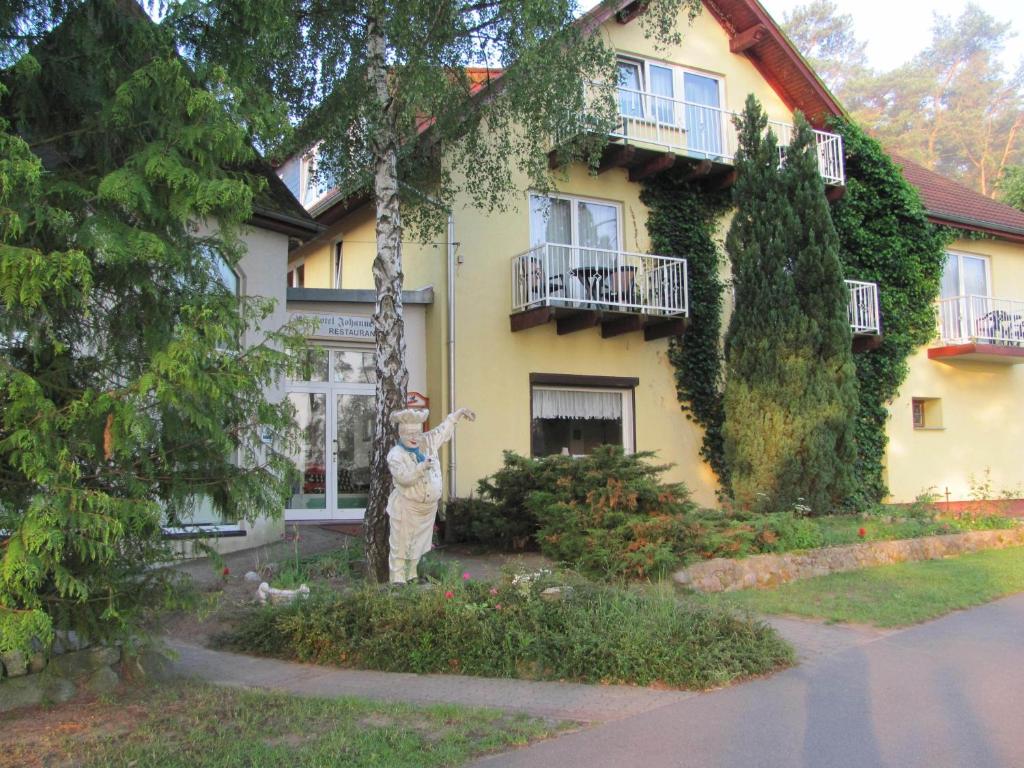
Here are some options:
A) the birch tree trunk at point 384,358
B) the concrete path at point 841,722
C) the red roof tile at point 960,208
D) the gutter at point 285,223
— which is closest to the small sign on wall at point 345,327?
the gutter at point 285,223

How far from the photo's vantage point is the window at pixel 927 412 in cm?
1919

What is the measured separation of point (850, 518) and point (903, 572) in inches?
110

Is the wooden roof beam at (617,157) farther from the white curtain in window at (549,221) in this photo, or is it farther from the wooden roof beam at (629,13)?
the wooden roof beam at (629,13)

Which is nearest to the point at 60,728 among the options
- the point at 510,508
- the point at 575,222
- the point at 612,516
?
the point at 612,516

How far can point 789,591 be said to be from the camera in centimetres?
926

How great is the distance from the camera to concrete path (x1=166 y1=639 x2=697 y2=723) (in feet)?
17.9

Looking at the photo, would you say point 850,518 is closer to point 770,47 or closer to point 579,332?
point 579,332

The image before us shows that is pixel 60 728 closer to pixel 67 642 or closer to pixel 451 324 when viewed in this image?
pixel 67 642

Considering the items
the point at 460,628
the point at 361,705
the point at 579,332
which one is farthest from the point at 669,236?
the point at 361,705

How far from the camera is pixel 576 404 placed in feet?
50.1

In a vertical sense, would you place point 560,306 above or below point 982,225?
below

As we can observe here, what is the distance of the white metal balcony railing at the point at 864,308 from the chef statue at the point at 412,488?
36.3 ft

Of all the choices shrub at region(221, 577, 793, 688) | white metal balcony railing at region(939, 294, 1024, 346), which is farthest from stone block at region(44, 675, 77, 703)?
white metal balcony railing at region(939, 294, 1024, 346)

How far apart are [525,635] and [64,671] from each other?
9.93 ft
